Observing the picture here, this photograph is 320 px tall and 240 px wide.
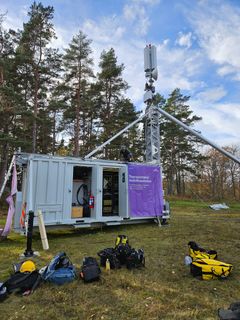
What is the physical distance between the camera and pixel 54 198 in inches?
297

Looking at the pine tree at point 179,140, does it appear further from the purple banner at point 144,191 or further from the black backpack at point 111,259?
the black backpack at point 111,259

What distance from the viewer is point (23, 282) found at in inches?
142

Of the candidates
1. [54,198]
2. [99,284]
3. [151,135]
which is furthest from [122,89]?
[99,284]

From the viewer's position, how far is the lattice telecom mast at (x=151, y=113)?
10.9 meters

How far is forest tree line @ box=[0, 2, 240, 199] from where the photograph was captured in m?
18.0

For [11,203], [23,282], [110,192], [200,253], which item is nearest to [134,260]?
[200,253]

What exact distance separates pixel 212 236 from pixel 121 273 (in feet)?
13.2

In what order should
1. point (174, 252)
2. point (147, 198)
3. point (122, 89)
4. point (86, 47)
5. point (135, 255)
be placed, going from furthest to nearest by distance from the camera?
point (122, 89)
point (86, 47)
point (147, 198)
point (174, 252)
point (135, 255)

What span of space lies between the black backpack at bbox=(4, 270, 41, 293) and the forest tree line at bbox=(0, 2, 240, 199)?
1306 centimetres

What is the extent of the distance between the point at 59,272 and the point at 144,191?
6.02 metres

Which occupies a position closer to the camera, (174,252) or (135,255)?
(135,255)

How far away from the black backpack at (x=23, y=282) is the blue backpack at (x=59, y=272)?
16 cm

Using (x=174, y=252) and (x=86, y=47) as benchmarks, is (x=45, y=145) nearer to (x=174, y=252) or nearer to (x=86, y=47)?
(x=86, y=47)

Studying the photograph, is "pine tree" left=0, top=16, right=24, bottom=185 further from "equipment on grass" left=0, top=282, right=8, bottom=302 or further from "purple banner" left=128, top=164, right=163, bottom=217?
"equipment on grass" left=0, top=282, right=8, bottom=302
